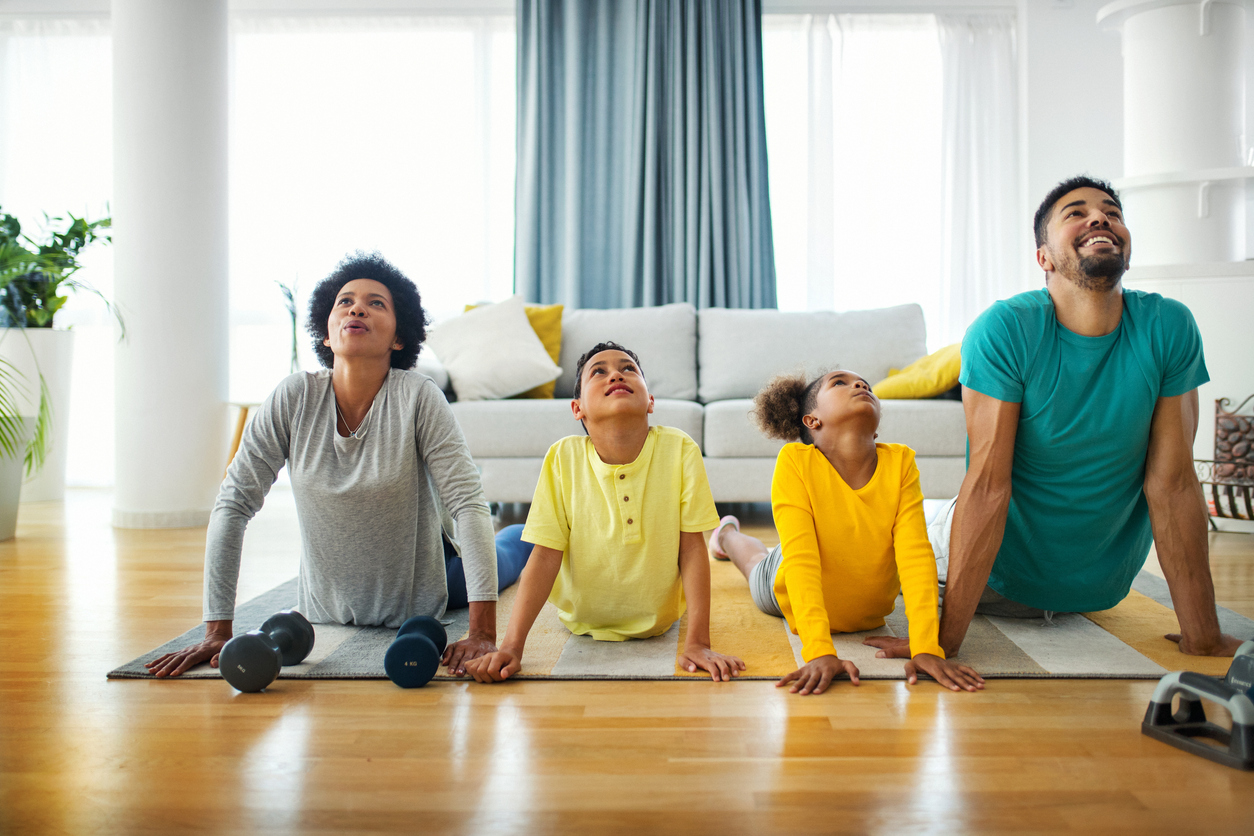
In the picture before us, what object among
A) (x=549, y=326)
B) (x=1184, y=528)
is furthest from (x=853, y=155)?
(x=1184, y=528)

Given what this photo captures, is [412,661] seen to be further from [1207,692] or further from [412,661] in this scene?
[1207,692]

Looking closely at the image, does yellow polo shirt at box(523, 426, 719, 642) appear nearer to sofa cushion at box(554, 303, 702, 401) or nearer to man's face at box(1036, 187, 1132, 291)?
man's face at box(1036, 187, 1132, 291)

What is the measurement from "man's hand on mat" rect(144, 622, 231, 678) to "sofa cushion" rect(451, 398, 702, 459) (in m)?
1.65

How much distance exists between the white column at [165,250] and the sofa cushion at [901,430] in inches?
77.8

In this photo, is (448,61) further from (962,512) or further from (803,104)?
(962,512)

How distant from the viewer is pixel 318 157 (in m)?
4.92

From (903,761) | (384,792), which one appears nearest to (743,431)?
(903,761)

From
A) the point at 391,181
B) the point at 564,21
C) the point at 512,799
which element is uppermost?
the point at 564,21

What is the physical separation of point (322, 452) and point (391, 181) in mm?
3453

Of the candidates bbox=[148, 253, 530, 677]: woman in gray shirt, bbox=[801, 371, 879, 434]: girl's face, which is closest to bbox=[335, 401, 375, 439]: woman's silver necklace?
bbox=[148, 253, 530, 677]: woman in gray shirt

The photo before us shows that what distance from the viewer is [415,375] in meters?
1.89

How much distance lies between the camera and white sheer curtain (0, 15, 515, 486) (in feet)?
16.0

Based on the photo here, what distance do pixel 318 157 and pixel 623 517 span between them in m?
3.95

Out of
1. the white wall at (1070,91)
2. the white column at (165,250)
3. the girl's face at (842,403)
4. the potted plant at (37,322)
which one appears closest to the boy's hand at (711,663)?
the girl's face at (842,403)
